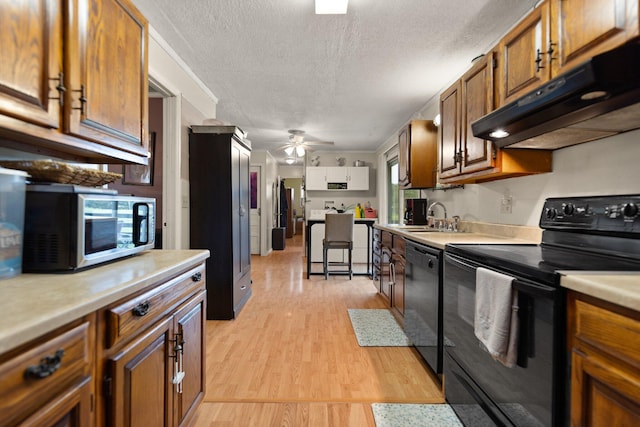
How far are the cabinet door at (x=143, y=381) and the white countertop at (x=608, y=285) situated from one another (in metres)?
1.28

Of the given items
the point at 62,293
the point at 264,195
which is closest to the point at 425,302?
the point at 62,293

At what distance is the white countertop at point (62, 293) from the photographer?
0.61 metres

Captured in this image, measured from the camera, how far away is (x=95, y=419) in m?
0.81

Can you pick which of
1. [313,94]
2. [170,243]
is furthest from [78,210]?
[313,94]

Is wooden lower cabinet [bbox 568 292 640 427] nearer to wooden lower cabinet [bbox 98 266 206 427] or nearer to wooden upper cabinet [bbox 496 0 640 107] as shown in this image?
wooden upper cabinet [bbox 496 0 640 107]

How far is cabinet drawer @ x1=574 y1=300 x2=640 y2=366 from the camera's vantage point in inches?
28.9

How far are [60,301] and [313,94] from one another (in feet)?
10.9

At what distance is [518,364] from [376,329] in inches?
69.3

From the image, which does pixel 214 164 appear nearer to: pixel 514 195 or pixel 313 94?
pixel 313 94

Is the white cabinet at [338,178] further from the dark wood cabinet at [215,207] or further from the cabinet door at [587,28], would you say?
the cabinet door at [587,28]

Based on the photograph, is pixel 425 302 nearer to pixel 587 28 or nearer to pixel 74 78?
pixel 587 28

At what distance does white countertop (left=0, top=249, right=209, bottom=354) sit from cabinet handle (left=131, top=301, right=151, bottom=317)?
56 millimetres

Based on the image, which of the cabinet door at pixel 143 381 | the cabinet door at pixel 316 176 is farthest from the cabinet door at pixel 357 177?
the cabinet door at pixel 143 381

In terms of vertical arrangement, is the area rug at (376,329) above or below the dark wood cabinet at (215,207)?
below
